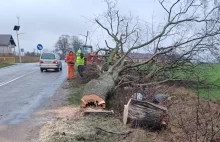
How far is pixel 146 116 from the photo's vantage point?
7.20 meters

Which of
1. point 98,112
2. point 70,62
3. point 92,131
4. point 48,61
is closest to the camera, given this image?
point 92,131

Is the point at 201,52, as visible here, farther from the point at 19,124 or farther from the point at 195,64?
the point at 19,124

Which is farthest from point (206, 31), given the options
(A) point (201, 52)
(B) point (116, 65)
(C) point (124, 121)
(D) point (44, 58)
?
(D) point (44, 58)

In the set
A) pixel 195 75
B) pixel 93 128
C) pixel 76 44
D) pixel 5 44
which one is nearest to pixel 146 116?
pixel 93 128

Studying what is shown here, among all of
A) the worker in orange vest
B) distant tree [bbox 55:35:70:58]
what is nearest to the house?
distant tree [bbox 55:35:70:58]

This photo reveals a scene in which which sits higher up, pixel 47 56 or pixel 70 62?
pixel 47 56

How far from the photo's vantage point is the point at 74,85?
50.9 feet

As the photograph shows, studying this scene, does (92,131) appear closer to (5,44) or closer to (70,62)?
(70,62)

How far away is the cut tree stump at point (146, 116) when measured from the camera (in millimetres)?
7168

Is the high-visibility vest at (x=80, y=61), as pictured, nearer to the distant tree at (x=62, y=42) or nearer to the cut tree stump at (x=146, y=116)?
the cut tree stump at (x=146, y=116)

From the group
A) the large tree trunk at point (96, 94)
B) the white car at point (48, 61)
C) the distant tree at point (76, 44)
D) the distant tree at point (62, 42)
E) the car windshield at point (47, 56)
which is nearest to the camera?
the large tree trunk at point (96, 94)

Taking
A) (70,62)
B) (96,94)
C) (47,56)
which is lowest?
(96,94)

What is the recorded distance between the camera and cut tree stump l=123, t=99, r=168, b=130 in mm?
7168

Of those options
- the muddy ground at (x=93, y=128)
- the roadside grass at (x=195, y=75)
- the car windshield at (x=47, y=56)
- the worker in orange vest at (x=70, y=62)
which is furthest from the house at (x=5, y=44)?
the muddy ground at (x=93, y=128)
